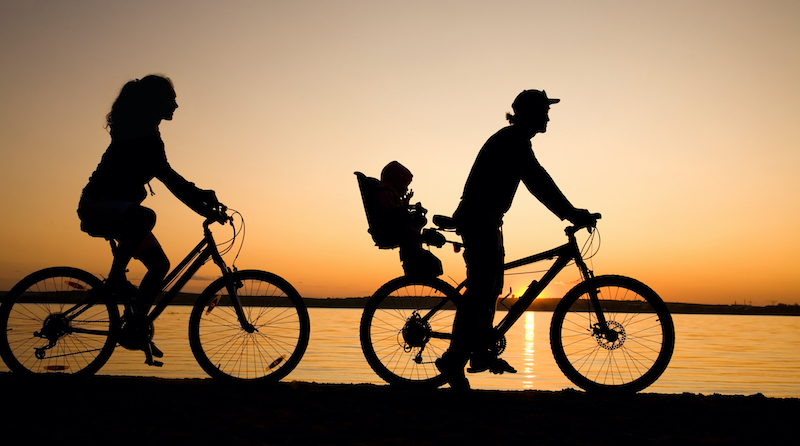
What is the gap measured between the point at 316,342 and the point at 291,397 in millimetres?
21595

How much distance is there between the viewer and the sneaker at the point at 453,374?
4.62 metres

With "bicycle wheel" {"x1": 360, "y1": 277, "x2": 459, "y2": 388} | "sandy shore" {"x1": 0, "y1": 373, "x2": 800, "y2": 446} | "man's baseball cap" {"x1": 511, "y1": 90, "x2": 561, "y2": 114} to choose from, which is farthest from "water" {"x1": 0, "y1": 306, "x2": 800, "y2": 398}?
"man's baseball cap" {"x1": 511, "y1": 90, "x2": 561, "y2": 114}

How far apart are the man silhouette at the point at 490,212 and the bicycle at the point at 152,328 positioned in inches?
53.2

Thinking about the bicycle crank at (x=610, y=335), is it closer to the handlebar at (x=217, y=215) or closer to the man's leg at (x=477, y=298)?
the man's leg at (x=477, y=298)

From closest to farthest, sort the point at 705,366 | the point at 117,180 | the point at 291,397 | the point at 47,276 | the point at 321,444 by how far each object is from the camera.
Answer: the point at 321,444 < the point at 291,397 < the point at 117,180 < the point at 47,276 < the point at 705,366

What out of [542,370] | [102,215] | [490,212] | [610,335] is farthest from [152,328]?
[542,370]

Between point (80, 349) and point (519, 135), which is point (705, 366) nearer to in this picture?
point (519, 135)

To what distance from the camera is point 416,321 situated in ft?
16.4

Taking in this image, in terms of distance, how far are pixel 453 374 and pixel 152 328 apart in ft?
8.54

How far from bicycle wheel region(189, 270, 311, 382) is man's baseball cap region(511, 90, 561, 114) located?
2510mm

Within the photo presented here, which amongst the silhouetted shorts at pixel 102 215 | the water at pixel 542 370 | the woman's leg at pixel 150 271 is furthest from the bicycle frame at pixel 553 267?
the water at pixel 542 370

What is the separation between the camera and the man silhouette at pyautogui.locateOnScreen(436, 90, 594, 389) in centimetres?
466

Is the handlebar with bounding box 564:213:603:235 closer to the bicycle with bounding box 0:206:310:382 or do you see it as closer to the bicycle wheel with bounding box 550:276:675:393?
the bicycle wheel with bounding box 550:276:675:393

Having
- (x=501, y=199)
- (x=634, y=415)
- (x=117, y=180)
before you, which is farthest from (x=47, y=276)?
(x=634, y=415)
